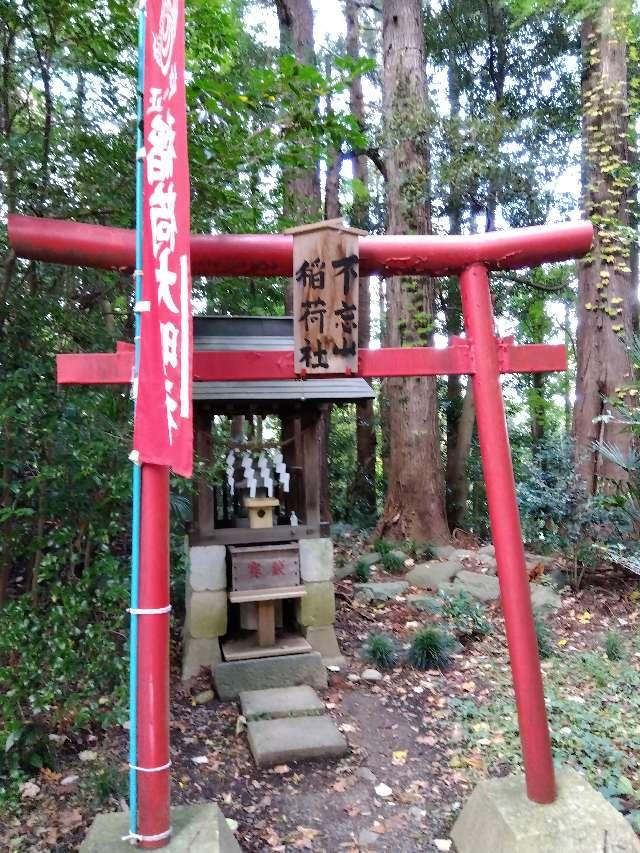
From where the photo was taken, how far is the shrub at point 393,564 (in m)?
8.23

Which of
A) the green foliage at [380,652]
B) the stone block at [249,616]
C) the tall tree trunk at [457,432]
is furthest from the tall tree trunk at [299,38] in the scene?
the green foliage at [380,652]

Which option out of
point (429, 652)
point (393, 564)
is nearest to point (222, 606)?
point (429, 652)

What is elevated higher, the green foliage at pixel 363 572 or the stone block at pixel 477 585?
the green foliage at pixel 363 572

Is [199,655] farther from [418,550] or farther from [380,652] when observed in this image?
[418,550]

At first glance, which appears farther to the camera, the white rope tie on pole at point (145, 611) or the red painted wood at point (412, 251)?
the red painted wood at point (412, 251)

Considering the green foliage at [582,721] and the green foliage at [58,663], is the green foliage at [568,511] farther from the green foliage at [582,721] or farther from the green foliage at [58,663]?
the green foliage at [58,663]

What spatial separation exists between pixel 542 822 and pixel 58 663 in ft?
8.57

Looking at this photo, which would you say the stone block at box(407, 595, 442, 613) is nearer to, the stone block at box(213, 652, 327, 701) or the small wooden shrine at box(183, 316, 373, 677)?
the small wooden shrine at box(183, 316, 373, 677)

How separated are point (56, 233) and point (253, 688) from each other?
391cm

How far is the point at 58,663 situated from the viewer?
351 cm

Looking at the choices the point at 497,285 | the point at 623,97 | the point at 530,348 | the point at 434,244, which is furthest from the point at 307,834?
the point at 497,285

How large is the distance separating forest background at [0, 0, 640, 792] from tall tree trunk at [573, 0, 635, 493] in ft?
0.09

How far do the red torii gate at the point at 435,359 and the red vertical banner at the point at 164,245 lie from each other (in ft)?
1.01

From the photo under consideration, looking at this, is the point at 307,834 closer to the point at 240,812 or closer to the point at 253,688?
the point at 240,812
